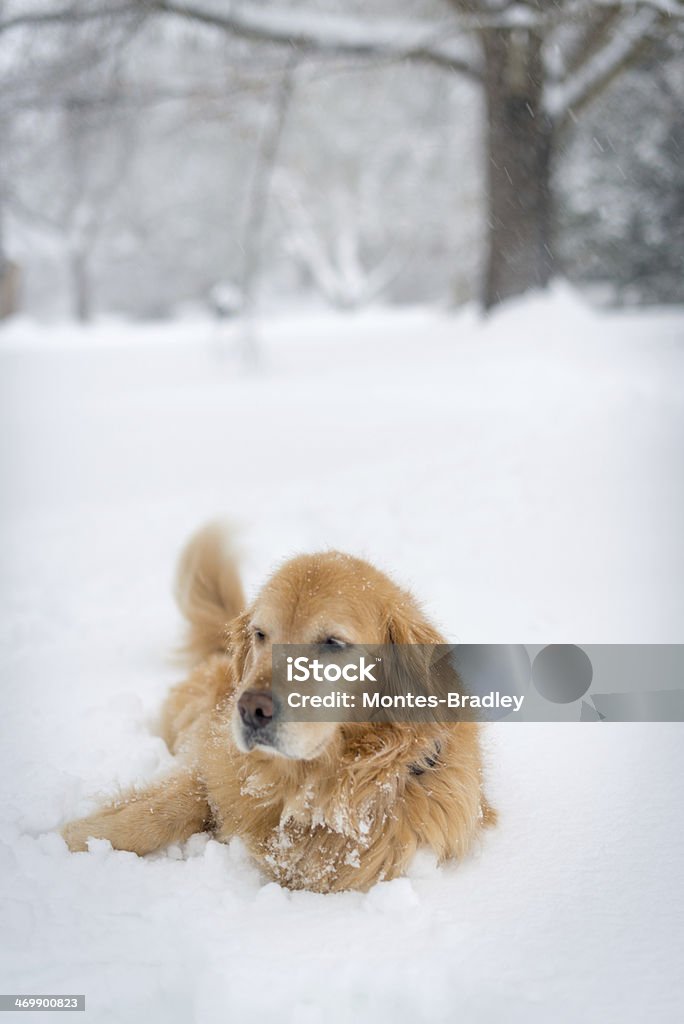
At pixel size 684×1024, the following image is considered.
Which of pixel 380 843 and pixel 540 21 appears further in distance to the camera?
pixel 540 21

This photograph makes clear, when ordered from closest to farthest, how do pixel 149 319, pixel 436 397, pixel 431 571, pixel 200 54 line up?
pixel 431 571 → pixel 436 397 → pixel 200 54 → pixel 149 319

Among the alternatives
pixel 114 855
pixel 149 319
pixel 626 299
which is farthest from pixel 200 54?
pixel 149 319

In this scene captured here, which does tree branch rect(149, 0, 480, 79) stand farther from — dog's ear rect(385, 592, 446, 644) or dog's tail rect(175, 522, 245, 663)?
dog's ear rect(385, 592, 446, 644)

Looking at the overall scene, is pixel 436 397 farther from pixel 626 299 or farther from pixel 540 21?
pixel 626 299

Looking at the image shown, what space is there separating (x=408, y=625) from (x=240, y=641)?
1.75 ft

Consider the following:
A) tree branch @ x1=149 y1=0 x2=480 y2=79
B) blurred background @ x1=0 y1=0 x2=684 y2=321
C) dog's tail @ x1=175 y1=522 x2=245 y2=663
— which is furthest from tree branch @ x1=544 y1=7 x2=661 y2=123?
dog's tail @ x1=175 y1=522 x2=245 y2=663

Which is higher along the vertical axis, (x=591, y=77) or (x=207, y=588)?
(x=591, y=77)

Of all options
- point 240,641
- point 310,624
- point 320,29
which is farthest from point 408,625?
point 320,29

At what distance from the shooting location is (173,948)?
188 cm

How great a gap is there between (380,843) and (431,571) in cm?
229

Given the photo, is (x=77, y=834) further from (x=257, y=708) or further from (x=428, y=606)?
(x=428, y=606)

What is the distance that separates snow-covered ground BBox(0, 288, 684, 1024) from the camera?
1818 millimetres

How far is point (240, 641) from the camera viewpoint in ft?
8.00

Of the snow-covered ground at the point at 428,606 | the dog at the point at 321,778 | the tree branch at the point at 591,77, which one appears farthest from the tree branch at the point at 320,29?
the dog at the point at 321,778
